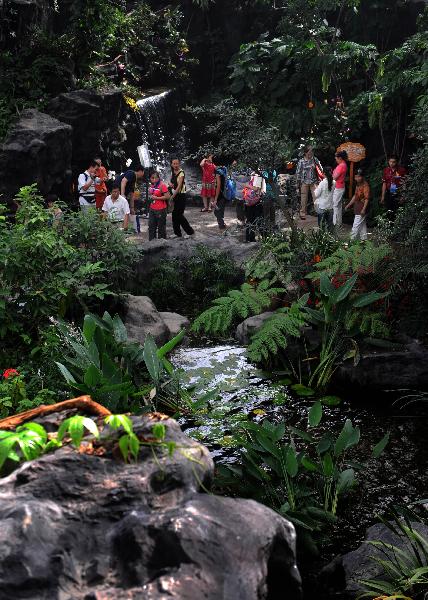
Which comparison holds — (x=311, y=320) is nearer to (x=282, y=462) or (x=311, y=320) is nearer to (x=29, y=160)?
(x=282, y=462)

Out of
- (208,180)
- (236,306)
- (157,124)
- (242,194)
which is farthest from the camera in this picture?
(157,124)

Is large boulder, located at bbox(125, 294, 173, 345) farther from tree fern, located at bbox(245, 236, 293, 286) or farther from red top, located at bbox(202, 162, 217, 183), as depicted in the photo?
red top, located at bbox(202, 162, 217, 183)

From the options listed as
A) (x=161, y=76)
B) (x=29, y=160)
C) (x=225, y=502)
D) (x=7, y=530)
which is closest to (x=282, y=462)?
(x=225, y=502)

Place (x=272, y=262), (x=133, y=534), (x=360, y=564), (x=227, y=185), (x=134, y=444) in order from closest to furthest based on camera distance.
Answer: (x=133, y=534)
(x=134, y=444)
(x=360, y=564)
(x=272, y=262)
(x=227, y=185)

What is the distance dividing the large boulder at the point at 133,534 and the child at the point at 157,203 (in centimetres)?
973

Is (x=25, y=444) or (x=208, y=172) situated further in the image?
(x=208, y=172)

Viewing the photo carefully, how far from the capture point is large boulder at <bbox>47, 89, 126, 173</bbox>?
15.5 metres

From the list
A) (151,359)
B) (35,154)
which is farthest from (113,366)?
(35,154)

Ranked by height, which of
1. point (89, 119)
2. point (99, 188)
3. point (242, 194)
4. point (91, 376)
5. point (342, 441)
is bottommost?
point (342, 441)

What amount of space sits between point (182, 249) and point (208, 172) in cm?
408

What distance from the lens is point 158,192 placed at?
12.4 m

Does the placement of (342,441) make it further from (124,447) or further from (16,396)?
(124,447)

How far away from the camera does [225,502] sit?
2.68 m

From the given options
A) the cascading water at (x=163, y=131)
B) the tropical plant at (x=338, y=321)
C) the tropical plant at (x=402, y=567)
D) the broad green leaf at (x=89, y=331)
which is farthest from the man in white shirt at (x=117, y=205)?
the tropical plant at (x=402, y=567)
